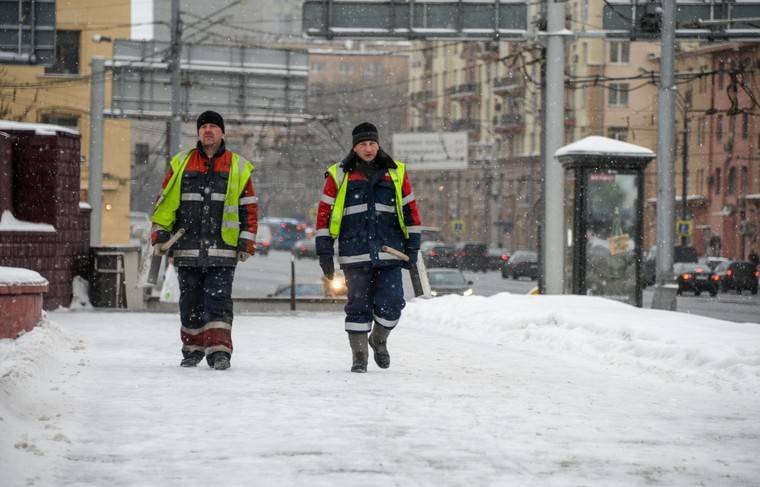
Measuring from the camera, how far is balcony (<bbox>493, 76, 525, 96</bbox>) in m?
93.3

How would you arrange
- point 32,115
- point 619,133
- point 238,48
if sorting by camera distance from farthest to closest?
point 619,133 → point 32,115 → point 238,48

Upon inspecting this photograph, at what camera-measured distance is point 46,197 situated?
19.2 meters

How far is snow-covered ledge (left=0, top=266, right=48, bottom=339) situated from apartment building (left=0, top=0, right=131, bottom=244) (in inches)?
1798

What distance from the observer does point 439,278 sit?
3844 cm

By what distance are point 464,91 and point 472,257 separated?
982 inches

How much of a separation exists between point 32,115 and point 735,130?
38080 millimetres

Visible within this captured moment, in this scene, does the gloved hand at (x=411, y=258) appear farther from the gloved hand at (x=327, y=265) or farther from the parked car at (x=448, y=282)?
the parked car at (x=448, y=282)

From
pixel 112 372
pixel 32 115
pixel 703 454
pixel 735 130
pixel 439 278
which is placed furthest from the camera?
pixel 735 130

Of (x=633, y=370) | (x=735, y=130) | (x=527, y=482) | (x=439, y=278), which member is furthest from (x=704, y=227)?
(x=527, y=482)

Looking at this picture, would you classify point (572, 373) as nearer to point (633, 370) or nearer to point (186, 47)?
point (633, 370)

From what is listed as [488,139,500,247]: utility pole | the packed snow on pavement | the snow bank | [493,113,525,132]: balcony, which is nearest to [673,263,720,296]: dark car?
[488,139,500,247]: utility pole

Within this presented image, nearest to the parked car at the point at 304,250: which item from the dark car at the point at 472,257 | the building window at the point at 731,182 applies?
the dark car at the point at 472,257

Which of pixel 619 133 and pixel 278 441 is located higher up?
pixel 619 133

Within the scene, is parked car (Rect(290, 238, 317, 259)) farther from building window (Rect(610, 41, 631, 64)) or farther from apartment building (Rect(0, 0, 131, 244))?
apartment building (Rect(0, 0, 131, 244))
